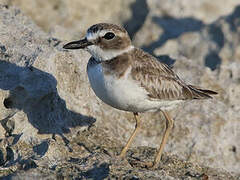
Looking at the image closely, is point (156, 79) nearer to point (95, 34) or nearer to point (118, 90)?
point (118, 90)

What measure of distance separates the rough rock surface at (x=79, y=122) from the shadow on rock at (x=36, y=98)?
0.02 m

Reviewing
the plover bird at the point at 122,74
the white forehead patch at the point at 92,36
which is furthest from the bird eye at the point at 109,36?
the white forehead patch at the point at 92,36

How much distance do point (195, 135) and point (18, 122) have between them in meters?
3.35

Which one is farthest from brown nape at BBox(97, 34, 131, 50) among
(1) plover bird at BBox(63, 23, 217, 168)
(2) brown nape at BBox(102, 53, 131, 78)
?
(2) brown nape at BBox(102, 53, 131, 78)

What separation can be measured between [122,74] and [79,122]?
160cm

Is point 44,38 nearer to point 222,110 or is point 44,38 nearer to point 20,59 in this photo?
point 20,59

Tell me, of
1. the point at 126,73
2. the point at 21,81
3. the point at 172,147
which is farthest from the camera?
the point at 172,147

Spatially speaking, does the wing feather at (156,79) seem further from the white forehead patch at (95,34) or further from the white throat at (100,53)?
the white forehead patch at (95,34)

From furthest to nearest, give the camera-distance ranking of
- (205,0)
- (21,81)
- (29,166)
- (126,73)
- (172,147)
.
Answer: (205,0)
(172,147)
(21,81)
(126,73)
(29,166)

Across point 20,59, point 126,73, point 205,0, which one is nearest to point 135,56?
point 126,73

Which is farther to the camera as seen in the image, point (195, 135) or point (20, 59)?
point (195, 135)

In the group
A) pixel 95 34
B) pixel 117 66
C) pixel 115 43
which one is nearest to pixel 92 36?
pixel 95 34

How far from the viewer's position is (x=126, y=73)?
7414 millimetres

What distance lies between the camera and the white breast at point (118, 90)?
7.25 m
